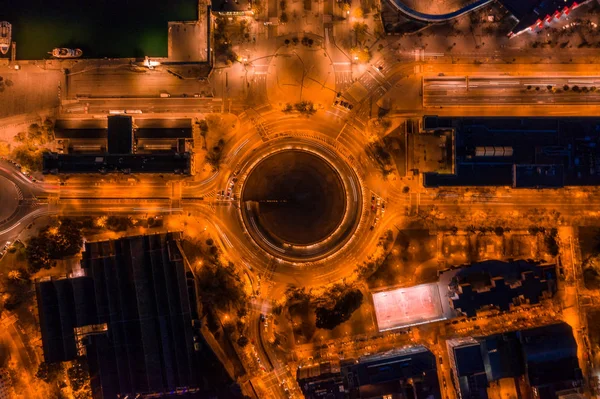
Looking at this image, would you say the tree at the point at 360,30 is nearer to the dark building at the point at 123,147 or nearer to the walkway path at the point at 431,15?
the walkway path at the point at 431,15

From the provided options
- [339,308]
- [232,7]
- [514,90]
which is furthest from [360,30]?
[339,308]

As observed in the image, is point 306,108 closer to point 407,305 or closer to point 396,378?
point 407,305

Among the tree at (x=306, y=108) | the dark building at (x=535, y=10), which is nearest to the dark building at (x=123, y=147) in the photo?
the tree at (x=306, y=108)

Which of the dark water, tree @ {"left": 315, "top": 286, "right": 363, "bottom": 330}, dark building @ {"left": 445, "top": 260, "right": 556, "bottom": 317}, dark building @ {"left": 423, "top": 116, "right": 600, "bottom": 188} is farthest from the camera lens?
the dark water

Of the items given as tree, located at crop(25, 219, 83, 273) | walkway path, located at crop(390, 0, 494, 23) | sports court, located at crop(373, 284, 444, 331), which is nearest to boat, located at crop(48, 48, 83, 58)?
tree, located at crop(25, 219, 83, 273)

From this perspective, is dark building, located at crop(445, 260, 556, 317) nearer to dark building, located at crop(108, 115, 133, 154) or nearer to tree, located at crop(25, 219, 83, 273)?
dark building, located at crop(108, 115, 133, 154)

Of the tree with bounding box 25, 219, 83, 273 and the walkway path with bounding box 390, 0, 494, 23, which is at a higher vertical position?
the walkway path with bounding box 390, 0, 494, 23
